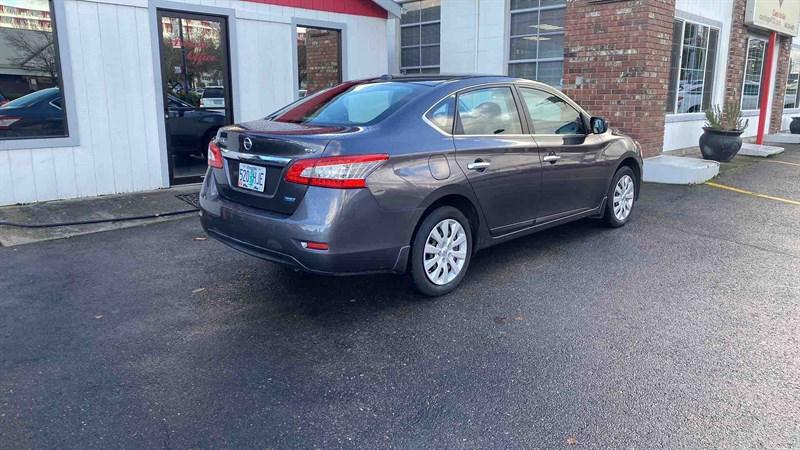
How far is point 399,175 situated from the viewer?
3.84m

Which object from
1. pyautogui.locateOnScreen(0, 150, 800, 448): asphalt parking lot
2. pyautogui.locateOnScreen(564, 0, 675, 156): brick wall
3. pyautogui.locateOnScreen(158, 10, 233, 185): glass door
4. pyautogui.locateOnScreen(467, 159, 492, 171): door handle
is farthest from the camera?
pyautogui.locateOnScreen(564, 0, 675, 156): brick wall

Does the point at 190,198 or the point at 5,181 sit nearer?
the point at 5,181

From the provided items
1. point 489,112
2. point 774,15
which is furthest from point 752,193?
point 774,15

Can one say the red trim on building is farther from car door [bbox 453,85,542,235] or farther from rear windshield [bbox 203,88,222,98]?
car door [bbox 453,85,542,235]

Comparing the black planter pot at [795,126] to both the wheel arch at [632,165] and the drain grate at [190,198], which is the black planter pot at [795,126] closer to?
the wheel arch at [632,165]

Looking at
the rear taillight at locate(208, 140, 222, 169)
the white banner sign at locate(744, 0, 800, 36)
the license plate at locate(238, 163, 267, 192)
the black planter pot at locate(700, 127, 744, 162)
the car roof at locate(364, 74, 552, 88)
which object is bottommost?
the black planter pot at locate(700, 127, 744, 162)

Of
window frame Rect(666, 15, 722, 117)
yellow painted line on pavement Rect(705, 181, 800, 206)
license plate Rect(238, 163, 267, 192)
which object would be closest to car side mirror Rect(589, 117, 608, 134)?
license plate Rect(238, 163, 267, 192)

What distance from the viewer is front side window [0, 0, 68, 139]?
671cm

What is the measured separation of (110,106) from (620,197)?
6175 millimetres

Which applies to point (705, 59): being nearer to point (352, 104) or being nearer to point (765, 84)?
point (765, 84)

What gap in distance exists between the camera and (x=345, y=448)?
8.52 feet

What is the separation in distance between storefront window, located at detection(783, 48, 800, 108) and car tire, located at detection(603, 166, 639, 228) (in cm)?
1324

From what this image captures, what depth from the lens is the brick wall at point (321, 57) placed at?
379 inches

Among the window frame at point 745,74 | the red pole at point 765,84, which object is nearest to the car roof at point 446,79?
the window frame at point 745,74
